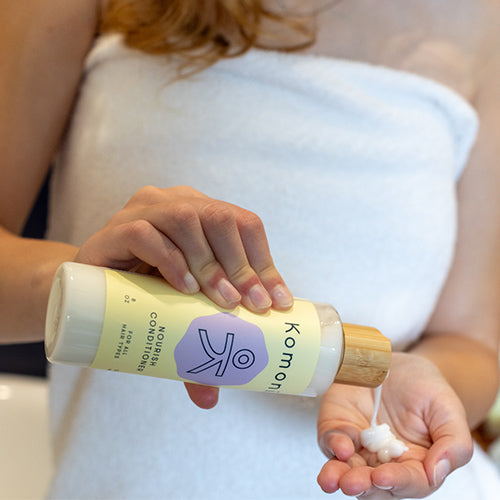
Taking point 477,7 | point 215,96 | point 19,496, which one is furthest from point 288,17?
point 19,496

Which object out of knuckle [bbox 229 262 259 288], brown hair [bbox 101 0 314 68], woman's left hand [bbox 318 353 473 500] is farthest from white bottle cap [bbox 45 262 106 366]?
brown hair [bbox 101 0 314 68]

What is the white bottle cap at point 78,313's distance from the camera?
388mm

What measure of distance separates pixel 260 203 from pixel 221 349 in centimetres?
29

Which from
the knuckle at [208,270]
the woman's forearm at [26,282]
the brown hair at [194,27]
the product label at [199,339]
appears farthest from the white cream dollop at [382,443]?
the brown hair at [194,27]

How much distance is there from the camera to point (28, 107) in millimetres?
651

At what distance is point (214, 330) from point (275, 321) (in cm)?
5

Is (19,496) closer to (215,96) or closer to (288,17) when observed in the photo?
(215,96)

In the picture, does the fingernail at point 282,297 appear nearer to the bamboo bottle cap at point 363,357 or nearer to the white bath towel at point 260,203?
the bamboo bottle cap at point 363,357

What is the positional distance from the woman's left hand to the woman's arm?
305mm

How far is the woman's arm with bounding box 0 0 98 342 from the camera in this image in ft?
1.81

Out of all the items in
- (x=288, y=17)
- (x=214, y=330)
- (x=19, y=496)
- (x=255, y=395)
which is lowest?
(x=19, y=496)

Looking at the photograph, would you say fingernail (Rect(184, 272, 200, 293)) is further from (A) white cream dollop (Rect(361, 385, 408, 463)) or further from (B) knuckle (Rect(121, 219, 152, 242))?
(A) white cream dollop (Rect(361, 385, 408, 463))

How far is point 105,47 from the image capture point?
0.70m

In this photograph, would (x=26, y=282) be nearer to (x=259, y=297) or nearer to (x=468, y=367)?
(x=259, y=297)
